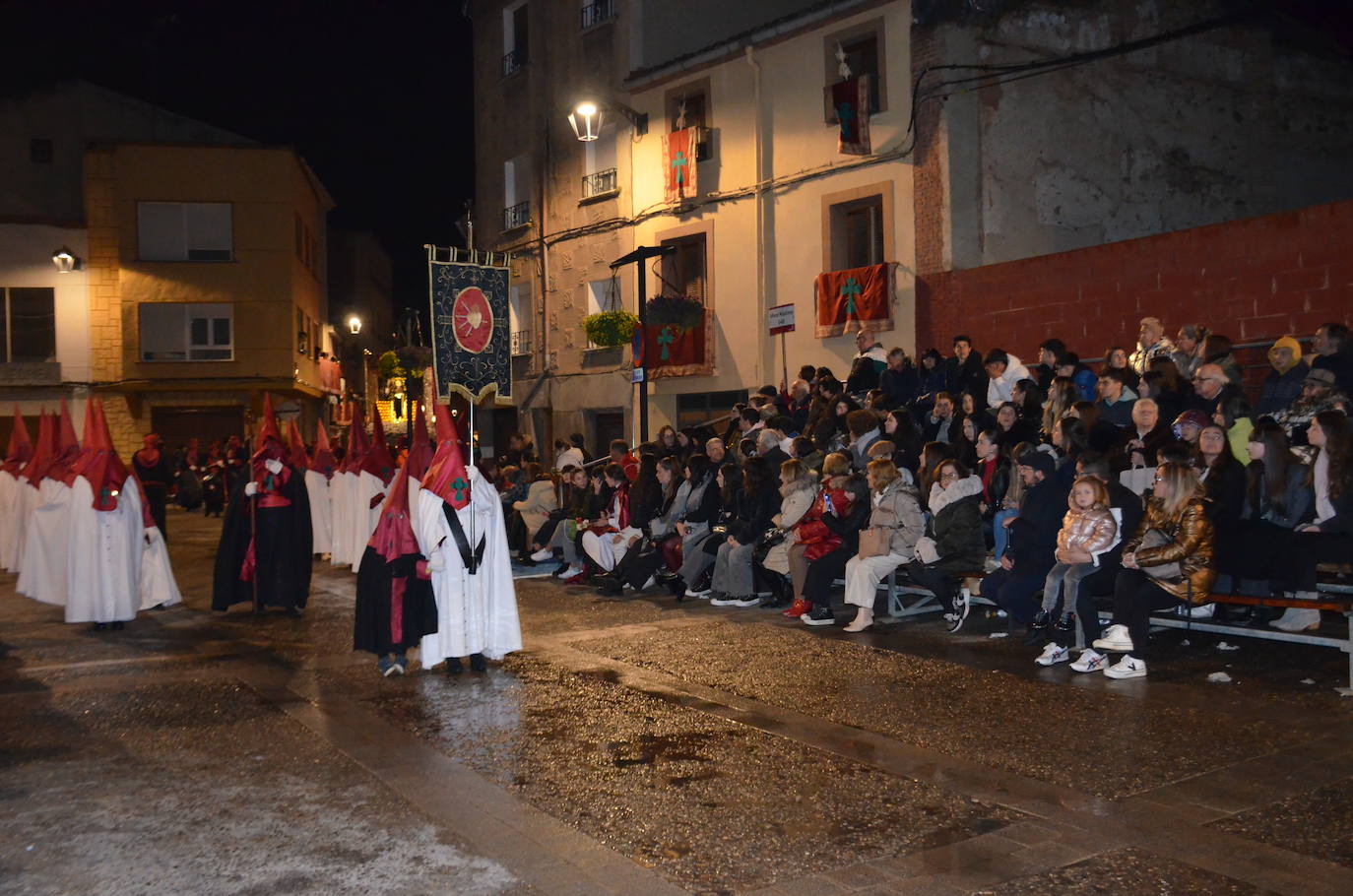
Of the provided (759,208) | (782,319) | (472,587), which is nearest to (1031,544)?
(472,587)

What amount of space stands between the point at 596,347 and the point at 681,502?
13.3 meters

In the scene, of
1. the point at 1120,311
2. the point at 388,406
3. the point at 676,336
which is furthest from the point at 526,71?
the point at 388,406

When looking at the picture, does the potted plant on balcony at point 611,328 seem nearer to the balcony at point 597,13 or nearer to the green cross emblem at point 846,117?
the green cross emblem at point 846,117

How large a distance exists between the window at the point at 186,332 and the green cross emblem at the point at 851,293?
79.2ft

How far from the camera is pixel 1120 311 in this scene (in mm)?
15914

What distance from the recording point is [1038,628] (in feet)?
32.7

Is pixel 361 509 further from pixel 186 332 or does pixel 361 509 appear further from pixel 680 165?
pixel 186 332

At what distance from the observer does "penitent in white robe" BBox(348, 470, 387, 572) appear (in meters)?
16.6

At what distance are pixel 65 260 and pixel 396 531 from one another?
3160 centimetres

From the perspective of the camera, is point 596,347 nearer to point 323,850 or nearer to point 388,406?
point 323,850

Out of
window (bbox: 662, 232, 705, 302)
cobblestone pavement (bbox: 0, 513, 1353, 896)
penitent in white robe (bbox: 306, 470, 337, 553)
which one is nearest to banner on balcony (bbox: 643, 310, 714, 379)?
window (bbox: 662, 232, 705, 302)

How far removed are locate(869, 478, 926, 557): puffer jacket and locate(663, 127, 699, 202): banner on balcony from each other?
13.7m

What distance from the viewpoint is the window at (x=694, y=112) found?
934 inches

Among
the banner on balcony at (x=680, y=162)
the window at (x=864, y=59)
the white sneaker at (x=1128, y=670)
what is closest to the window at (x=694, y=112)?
the banner on balcony at (x=680, y=162)
